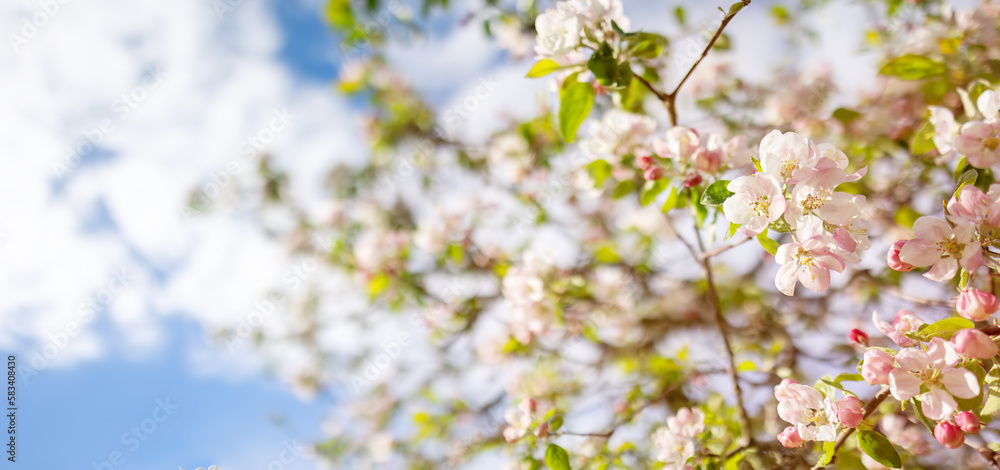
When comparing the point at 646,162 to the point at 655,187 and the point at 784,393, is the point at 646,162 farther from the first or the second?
the point at 784,393

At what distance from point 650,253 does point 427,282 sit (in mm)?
1045

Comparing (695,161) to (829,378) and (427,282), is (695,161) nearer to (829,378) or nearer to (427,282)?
(829,378)

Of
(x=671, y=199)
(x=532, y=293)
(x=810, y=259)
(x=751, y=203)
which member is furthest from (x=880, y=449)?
(x=532, y=293)

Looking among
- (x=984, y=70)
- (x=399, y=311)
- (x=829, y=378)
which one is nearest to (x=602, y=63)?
(x=829, y=378)

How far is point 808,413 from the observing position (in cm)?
81

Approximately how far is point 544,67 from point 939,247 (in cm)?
A: 70

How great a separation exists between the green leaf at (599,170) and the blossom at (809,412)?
0.68 metres

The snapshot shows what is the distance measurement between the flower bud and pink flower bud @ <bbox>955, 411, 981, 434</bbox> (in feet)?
0.36

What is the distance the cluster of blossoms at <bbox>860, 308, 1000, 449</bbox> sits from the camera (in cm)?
66

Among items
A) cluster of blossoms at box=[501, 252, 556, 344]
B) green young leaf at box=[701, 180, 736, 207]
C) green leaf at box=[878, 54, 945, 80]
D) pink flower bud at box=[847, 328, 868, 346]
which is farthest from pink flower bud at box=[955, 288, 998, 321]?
cluster of blossoms at box=[501, 252, 556, 344]

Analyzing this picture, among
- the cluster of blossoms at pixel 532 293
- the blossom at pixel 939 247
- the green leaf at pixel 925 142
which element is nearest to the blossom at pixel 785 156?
the blossom at pixel 939 247

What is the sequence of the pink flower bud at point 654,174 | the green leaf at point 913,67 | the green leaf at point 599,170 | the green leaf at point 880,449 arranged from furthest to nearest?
the green leaf at point 599,170
the green leaf at point 913,67
the pink flower bud at point 654,174
the green leaf at point 880,449

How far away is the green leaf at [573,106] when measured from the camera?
985mm

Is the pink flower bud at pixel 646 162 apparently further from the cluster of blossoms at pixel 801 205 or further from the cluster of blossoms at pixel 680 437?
the cluster of blossoms at pixel 680 437
